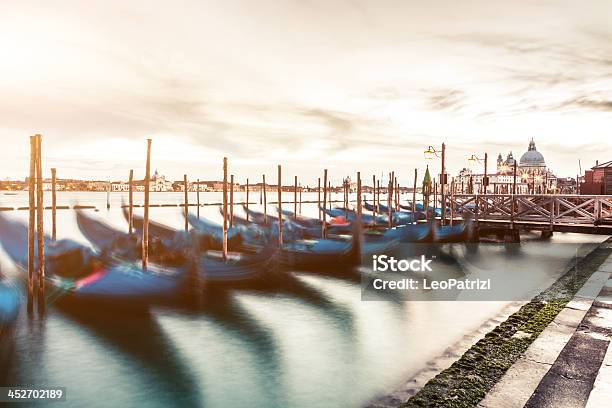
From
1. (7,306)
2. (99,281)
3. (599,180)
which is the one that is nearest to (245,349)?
(7,306)

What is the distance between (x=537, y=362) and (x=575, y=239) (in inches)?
887

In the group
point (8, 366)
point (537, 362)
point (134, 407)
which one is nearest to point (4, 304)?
point (8, 366)

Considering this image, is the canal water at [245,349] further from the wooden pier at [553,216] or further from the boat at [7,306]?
the wooden pier at [553,216]

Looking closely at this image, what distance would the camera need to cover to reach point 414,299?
11.6 meters

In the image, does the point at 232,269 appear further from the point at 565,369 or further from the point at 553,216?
the point at 553,216

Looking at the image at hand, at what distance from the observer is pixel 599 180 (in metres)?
23.3

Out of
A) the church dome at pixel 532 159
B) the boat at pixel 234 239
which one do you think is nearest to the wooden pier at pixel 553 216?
the boat at pixel 234 239

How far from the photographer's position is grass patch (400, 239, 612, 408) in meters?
4.80

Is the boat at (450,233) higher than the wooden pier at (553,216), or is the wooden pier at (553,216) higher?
the wooden pier at (553,216)

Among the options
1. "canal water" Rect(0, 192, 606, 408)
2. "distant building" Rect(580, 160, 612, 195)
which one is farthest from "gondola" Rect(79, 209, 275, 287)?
"distant building" Rect(580, 160, 612, 195)

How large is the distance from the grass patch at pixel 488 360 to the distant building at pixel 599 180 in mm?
16133

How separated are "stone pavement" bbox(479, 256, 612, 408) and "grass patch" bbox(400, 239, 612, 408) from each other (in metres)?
0.21

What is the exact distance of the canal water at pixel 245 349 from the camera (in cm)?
652

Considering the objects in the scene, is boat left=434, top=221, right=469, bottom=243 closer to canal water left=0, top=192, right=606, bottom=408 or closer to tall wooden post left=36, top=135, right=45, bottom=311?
canal water left=0, top=192, right=606, bottom=408
